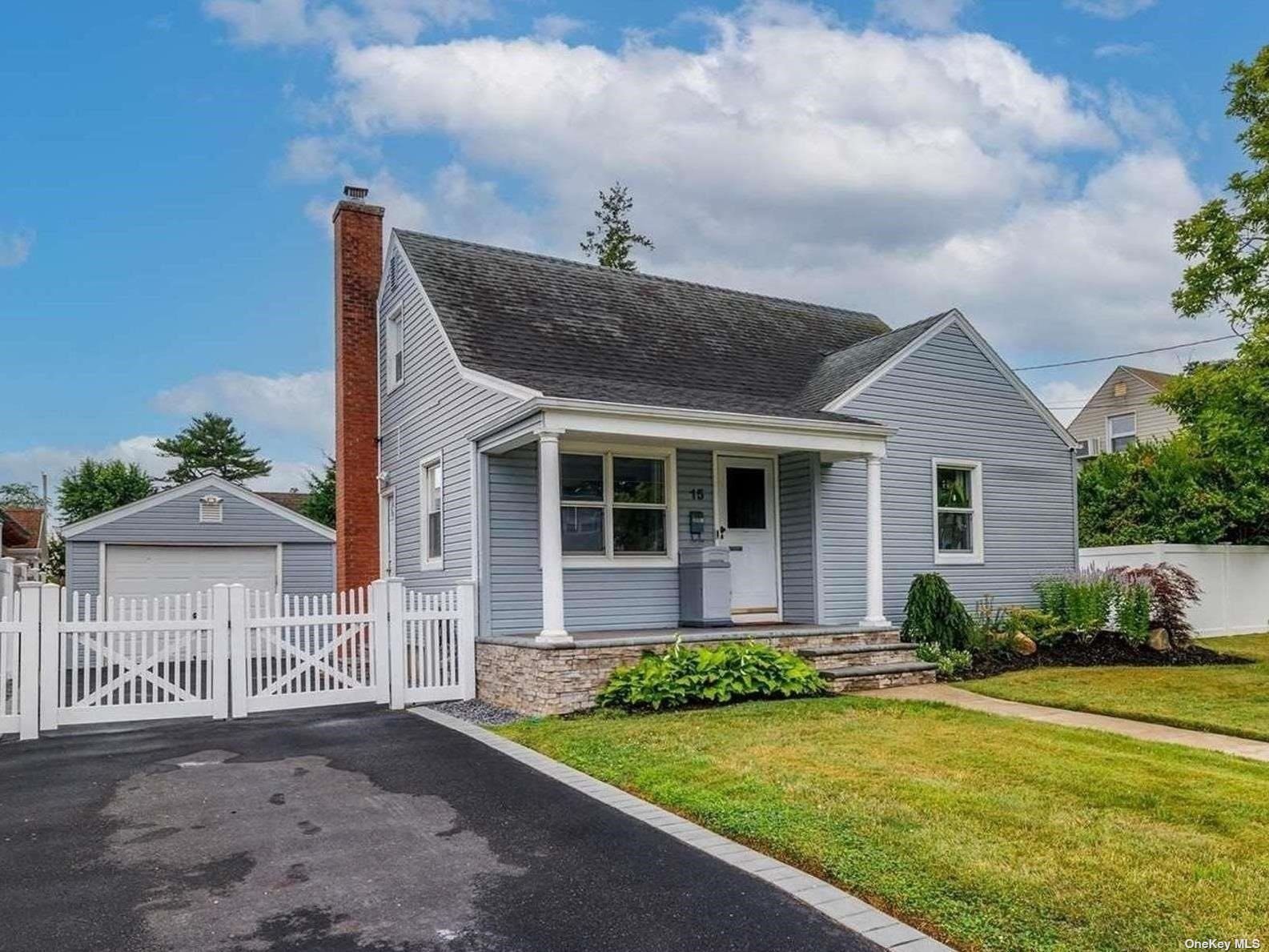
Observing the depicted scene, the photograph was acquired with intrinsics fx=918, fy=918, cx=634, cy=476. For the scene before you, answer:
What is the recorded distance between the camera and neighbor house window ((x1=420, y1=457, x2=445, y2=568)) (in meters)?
12.0

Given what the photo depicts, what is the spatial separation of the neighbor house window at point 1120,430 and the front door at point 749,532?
2190cm

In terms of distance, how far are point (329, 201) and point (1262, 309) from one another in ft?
45.4

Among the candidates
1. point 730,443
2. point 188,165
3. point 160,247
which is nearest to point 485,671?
point 730,443

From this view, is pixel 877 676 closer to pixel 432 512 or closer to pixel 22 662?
pixel 432 512

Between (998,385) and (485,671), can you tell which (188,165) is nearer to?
(485,671)

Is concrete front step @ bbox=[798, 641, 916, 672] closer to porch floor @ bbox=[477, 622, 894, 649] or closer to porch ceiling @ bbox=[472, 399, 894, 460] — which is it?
porch floor @ bbox=[477, 622, 894, 649]

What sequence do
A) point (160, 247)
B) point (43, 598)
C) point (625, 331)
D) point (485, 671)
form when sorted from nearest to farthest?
point (43, 598), point (485, 671), point (625, 331), point (160, 247)

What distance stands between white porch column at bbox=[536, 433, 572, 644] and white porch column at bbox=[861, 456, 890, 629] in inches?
166

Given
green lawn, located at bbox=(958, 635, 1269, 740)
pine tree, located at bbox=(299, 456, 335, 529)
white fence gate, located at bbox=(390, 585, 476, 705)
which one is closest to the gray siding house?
white fence gate, located at bbox=(390, 585, 476, 705)

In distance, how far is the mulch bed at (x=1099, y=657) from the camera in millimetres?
11852

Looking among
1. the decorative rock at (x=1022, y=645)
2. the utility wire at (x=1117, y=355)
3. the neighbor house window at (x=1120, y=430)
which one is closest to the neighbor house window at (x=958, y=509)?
the decorative rock at (x=1022, y=645)

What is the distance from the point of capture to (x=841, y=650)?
1053 centimetres

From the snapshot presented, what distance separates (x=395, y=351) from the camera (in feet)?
46.5

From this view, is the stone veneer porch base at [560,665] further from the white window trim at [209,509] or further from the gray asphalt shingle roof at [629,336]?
the white window trim at [209,509]
